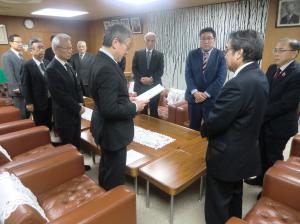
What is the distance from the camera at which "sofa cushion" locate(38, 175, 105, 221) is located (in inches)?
60.5

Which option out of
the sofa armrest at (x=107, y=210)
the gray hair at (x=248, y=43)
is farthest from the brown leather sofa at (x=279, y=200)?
the gray hair at (x=248, y=43)

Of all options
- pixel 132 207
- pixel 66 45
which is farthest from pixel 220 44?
pixel 132 207

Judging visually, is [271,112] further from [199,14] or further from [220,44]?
[199,14]

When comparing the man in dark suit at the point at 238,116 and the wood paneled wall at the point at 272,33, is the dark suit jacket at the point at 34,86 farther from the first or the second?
the wood paneled wall at the point at 272,33

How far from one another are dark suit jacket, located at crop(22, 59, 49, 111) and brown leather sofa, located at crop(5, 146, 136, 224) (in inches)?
57.2

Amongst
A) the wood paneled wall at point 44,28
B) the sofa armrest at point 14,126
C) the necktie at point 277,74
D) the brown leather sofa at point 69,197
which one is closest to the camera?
the brown leather sofa at point 69,197

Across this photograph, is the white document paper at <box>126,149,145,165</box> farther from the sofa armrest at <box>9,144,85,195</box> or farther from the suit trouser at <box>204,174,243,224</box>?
the suit trouser at <box>204,174,243,224</box>

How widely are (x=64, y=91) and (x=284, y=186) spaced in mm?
2018

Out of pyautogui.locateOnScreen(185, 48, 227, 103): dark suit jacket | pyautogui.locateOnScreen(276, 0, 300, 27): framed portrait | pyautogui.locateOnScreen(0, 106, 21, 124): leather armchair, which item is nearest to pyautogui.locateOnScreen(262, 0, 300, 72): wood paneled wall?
pyautogui.locateOnScreen(276, 0, 300, 27): framed portrait

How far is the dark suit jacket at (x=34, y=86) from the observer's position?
9.45 ft

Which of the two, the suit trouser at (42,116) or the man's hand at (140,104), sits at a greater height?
the man's hand at (140,104)

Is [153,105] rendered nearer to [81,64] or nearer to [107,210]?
[81,64]

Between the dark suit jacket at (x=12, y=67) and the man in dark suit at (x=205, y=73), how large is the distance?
2.58 meters

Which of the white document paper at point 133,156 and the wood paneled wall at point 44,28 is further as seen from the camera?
the wood paneled wall at point 44,28
